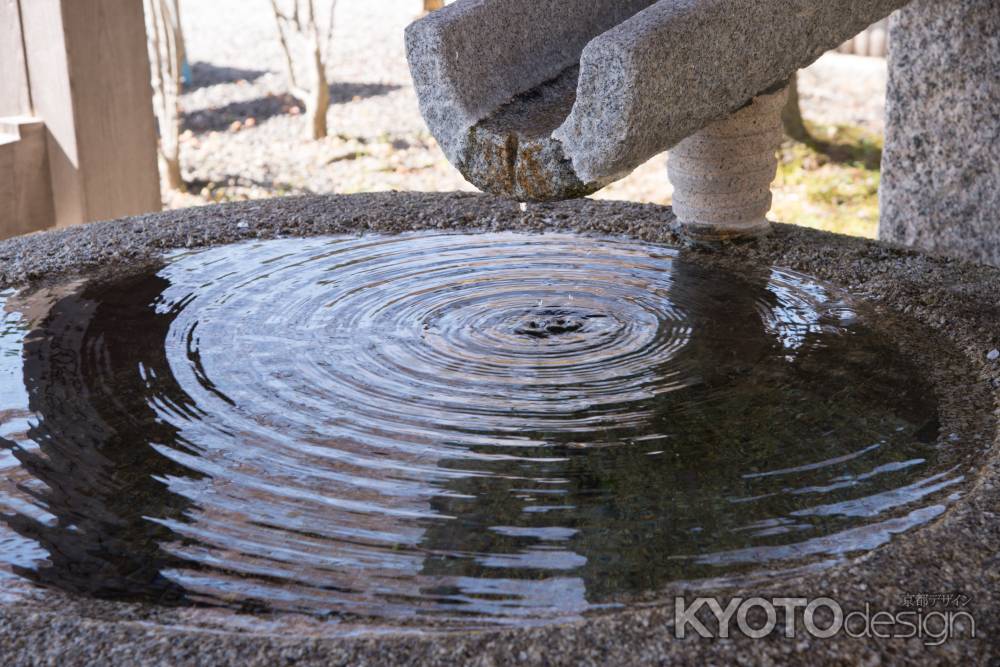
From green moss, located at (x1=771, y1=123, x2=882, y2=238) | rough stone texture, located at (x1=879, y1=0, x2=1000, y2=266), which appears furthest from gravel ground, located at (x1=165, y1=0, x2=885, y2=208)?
rough stone texture, located at (x1=879, y1=0, x2=1000, y2=266)

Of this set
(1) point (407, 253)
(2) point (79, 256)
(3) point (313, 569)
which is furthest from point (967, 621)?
(2) point (79, 256)

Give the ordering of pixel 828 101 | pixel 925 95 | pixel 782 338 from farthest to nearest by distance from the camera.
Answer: pixel 828 101 < pixel 925 95 < pixel 782 338

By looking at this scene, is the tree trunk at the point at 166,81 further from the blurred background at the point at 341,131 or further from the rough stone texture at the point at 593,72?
the rough stone texture at the point at 593,72

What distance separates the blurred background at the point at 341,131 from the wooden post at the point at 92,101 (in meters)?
0.11

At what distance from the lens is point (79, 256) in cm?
372

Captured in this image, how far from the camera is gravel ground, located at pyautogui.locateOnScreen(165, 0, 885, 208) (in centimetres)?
817

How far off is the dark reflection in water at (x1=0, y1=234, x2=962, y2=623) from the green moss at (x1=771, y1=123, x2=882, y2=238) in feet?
13.1

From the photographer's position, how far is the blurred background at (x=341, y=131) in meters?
7.71

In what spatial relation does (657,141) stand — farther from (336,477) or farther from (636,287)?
(336,477)

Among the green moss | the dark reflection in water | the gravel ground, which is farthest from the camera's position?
the gravel ground

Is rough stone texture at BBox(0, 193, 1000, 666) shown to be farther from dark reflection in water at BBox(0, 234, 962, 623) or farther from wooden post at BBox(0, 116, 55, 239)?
wooden post at BBox(0, 116, 55, 239)

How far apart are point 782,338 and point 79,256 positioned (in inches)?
91.7

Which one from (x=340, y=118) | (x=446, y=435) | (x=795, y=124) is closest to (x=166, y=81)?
(x=340, y=118)

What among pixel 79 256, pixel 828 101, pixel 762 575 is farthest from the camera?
pixel 828 101
